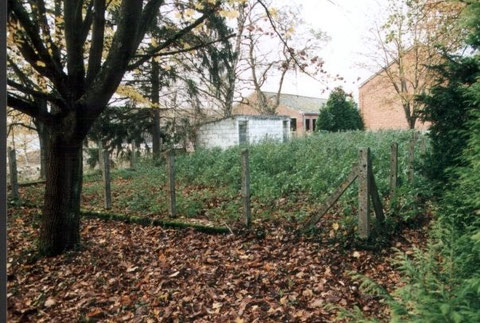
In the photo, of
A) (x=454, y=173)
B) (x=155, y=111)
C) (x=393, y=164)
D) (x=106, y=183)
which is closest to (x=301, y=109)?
(x=393, y=164)

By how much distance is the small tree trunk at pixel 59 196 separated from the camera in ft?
12.7

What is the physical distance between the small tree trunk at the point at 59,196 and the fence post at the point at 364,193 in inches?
136

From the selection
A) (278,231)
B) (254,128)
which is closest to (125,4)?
(278,231)

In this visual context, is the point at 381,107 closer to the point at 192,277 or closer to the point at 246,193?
the point at 246,193

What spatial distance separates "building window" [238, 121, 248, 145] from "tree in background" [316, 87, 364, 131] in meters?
6.18

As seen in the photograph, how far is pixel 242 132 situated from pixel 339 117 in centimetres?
759

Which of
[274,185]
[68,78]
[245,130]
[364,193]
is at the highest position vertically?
[245,130]

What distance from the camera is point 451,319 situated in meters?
1.38

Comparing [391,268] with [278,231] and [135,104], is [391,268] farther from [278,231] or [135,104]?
[135,104]

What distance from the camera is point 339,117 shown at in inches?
301

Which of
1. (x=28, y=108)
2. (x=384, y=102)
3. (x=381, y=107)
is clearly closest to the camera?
(x=28, y=108)

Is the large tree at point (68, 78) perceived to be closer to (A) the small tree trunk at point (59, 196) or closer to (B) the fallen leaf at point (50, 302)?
(A) the small tree trunk at point (59, 196)

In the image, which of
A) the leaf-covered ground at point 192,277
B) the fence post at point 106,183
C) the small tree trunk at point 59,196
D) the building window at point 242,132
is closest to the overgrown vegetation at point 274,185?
the fence post at point 106,183

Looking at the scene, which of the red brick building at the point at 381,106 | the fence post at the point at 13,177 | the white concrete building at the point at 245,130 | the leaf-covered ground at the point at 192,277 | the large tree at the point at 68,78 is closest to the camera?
the leaf-covered ground at the point at 192,277
